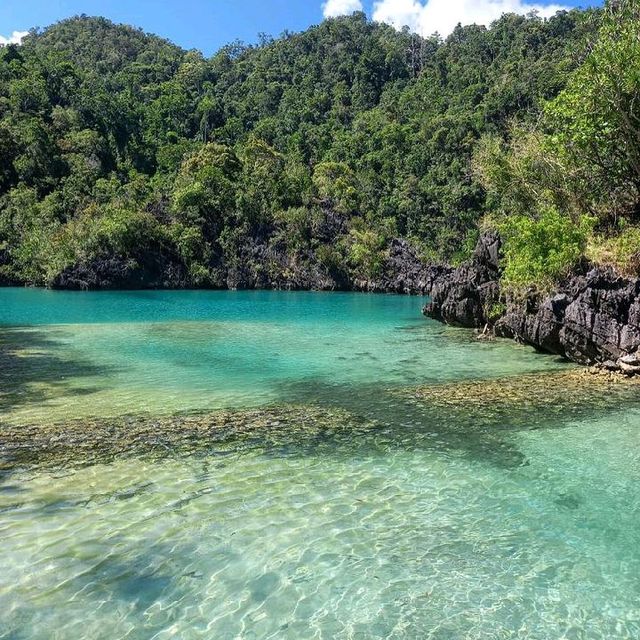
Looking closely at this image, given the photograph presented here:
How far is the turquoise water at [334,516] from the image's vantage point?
16.9 ft

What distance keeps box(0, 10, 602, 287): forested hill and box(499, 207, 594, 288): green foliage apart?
34.1 meters

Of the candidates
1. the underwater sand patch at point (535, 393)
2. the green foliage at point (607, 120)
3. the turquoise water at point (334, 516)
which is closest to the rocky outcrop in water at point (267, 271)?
the green foliage at point (607, 120)

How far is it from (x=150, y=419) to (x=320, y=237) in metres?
67.2

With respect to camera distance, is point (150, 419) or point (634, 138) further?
point (634, 138)

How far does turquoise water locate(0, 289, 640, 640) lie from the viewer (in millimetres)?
5156

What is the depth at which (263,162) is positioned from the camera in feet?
276

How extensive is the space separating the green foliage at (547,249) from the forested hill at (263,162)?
3406 centimetres

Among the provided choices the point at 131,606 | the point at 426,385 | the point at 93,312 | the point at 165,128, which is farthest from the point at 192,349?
the point at 165,128

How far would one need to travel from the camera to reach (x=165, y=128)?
106750 mm

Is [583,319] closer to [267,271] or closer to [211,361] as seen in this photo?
[211,361]

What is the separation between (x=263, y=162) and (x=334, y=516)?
266 feet

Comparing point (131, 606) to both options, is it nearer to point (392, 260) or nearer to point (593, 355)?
point (593, 355)

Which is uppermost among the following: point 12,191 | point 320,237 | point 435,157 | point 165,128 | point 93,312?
point 165,128

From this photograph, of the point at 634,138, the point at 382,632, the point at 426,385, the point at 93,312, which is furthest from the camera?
the point at 93,312
